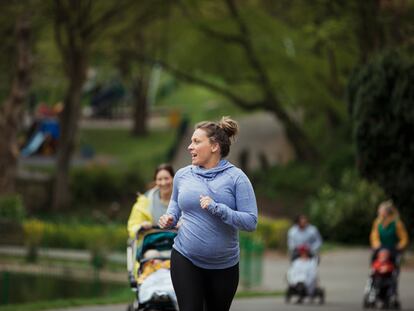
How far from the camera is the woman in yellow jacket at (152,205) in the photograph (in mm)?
12758

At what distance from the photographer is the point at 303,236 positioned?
73.1 ft

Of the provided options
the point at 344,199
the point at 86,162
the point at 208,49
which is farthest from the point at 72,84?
the point at 86,162

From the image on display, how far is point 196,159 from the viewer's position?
9.17 meters

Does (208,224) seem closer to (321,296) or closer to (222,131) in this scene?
(222,131)

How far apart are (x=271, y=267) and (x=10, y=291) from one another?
10.9 metres

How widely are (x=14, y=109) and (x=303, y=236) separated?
15.9 m

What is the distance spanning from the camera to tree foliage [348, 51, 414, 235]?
18438 mm

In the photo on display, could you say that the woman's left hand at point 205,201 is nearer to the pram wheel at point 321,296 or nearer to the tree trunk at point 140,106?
the pram wheel at point 321,296

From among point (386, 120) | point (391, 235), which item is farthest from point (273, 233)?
point (386, 120)

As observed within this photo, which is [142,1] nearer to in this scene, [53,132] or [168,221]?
[53,132]

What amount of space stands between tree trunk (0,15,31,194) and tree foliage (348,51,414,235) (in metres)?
17.5

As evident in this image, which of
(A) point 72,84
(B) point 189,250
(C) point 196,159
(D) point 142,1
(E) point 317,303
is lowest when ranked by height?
(E) point 317,303

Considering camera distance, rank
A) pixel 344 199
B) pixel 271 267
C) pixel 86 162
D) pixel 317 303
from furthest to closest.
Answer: pixel 86 162, pixel 344 199, pixel 271 267, pixel 317 303

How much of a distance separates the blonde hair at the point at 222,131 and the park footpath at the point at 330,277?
8.80 meters
